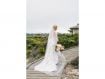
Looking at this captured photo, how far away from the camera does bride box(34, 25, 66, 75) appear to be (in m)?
4.79

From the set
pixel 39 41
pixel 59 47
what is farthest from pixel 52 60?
pixel 39 41

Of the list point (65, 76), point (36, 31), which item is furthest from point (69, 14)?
point (65, 76)

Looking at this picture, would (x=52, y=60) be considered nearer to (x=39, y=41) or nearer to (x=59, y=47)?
(x=59, y=47)

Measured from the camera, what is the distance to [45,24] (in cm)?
480

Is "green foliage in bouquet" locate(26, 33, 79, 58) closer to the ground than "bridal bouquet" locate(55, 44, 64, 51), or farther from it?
farther from it

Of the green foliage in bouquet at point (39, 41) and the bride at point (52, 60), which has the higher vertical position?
the green foliage in bouquet at point (39, 41)

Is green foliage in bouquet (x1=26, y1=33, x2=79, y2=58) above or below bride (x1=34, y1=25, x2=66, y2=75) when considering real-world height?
above

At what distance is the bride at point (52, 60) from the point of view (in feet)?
15.7

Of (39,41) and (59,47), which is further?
(59,47)

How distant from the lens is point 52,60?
495cm

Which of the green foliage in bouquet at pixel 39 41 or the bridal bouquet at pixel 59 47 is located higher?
the green foliage in bouquet at pixel 39 41
